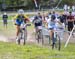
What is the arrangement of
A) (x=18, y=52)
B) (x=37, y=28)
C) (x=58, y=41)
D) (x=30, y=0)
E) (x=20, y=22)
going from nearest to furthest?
(x=18, y=52)
(x=58, y=41)
(x=20, y=22)
(x=37, y=28)
(x=30, y=0)

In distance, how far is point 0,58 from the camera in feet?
33.6

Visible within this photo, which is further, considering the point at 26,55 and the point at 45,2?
the point at 45,2

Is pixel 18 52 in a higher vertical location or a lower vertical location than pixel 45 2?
higher

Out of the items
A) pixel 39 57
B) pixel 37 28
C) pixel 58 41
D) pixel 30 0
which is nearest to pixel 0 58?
pixel 39 57

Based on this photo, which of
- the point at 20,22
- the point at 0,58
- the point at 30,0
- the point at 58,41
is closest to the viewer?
the point at 0,58

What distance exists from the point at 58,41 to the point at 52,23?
4.17ft

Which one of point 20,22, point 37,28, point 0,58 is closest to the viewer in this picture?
point 0,58

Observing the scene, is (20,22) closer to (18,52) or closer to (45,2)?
(18,52)

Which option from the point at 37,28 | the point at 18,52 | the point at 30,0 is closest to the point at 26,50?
the point at 18,52

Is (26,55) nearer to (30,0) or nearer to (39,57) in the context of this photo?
(39,57)

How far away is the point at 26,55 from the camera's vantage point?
428 inches

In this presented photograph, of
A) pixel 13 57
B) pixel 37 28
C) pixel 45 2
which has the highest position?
pixel 13 57

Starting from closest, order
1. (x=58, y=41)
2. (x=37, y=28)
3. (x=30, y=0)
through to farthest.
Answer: (x=58, y=41) → (x=37, y=28) → (x=30, y=0)

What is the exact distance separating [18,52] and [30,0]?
233 feet
